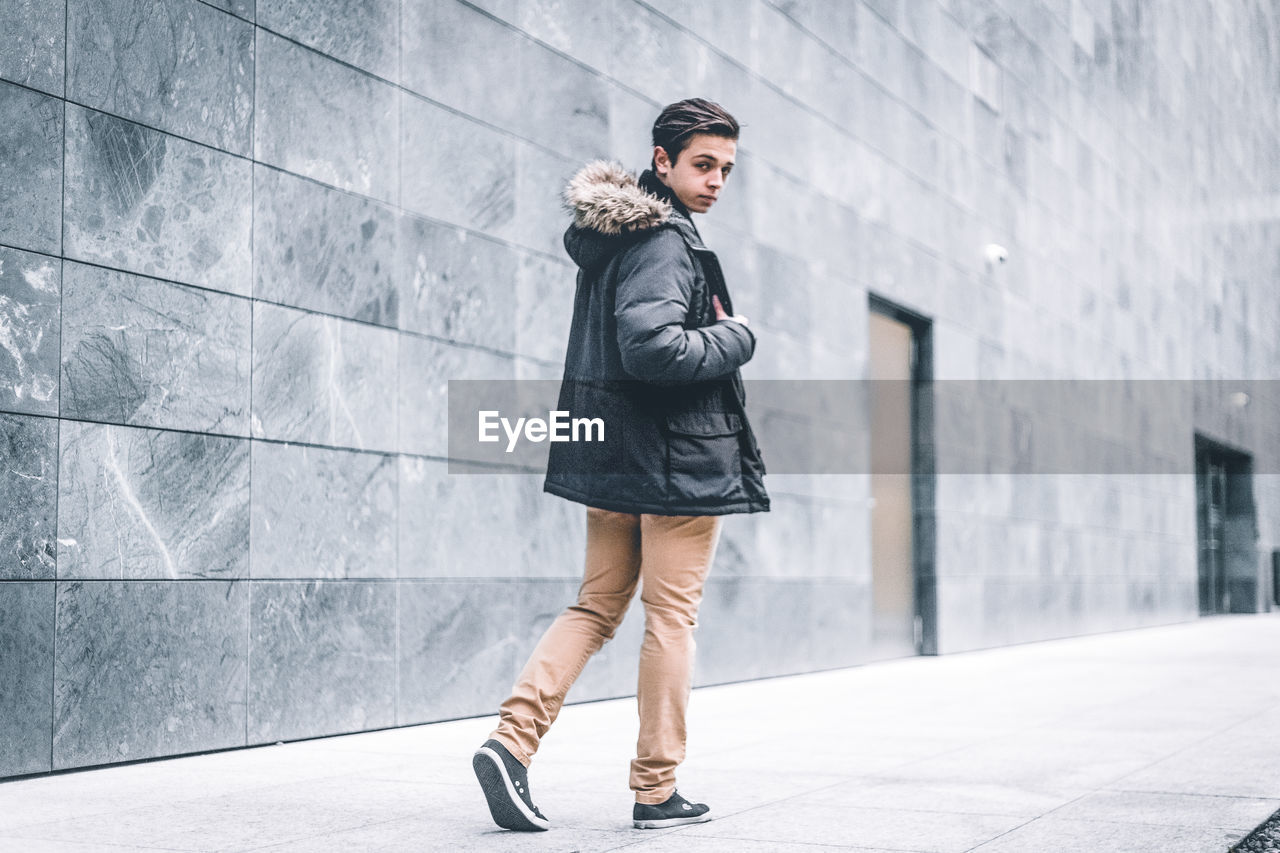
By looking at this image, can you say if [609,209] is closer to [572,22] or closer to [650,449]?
[650,449]

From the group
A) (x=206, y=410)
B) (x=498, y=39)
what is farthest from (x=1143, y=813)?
(x=498, y=39)

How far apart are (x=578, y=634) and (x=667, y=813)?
1.72 ft

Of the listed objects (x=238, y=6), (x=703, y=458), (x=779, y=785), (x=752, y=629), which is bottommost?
(x=779, y=785)

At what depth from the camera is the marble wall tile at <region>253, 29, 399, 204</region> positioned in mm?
5992

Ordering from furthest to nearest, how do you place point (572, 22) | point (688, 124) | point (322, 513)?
point (572, 22) < point (322, 513) < point (688, 124)

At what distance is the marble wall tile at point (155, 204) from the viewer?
5102mm

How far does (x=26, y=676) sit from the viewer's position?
479 centimetres

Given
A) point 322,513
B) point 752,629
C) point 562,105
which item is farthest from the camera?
point 752,629

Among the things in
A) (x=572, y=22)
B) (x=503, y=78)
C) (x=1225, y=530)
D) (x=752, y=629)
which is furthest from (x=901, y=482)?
(x=1225, y=530)

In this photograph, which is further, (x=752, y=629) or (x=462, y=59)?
(x=752, y=629)

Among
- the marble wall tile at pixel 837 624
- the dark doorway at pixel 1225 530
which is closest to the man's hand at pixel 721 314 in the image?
the marble wall tile at pixel 837 624

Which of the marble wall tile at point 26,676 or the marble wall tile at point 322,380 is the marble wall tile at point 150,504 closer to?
the marble wall tile at point 26,676

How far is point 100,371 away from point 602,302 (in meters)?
2.07

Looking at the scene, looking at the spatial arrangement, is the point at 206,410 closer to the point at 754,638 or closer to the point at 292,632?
the point at 292,632
